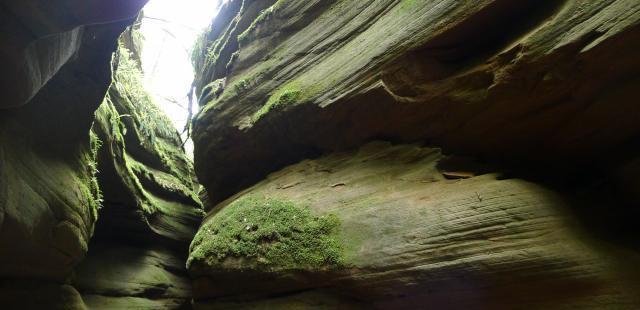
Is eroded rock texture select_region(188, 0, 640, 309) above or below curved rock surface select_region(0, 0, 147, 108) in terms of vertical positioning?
below

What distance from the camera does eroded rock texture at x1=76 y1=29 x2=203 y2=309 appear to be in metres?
6.41

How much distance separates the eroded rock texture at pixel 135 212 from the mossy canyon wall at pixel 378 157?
0.09 m

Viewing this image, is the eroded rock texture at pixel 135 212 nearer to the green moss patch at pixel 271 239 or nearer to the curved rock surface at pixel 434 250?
the green moss patch at pixel 271 239

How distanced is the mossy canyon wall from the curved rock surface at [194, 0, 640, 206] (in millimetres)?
20

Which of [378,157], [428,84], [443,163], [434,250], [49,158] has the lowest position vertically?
[434,250]

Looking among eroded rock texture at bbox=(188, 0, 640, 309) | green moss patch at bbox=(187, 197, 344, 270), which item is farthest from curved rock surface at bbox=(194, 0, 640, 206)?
green moss patch at bbox=(187, 197, 344, 270)

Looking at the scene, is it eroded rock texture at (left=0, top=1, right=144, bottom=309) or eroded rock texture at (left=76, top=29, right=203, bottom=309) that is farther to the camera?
eroded rock texture at (left=76, top=29, right=203, bottom=309)

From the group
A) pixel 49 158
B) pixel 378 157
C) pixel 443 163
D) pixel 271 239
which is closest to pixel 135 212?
pixel 49 158

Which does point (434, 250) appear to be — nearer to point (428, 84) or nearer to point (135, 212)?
point (428, 84)

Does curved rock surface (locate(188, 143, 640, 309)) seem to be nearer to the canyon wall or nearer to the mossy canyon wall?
the mossy canyon wall

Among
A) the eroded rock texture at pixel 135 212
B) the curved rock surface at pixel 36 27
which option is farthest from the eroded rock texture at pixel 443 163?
the curved rock surface at pixel 36 27

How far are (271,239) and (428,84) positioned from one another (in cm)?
255

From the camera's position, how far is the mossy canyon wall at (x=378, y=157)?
10.6 feet

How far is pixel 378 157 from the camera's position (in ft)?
16.1
